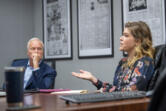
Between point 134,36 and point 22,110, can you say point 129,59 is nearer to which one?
point 134,36

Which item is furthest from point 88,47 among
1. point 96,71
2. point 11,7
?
point 11,7

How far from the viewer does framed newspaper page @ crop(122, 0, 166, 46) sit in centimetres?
294

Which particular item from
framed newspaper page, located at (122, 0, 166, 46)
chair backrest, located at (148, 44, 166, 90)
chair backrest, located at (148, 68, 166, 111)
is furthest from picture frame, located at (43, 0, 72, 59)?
chair backrest, located at (148, 68, 166, 111)

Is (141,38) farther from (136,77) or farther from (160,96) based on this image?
(160,96)

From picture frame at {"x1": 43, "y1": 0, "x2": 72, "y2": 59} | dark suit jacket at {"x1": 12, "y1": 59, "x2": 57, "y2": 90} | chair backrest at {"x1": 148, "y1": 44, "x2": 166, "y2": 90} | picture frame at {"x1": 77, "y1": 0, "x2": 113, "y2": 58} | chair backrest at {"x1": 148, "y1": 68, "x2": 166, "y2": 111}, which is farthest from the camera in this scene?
picture frame at {"x1": 43, "y1": 0, "x2": 72, "y2": 59}

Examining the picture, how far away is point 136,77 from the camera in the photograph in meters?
2.04

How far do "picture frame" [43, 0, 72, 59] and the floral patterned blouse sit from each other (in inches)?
75.8

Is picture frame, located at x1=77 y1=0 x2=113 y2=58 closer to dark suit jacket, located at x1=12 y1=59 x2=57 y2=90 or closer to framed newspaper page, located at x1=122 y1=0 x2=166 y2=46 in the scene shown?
framed newspaper page, located at x1=122 y1=0 x2=166 y2=46

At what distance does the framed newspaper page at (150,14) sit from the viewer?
2938 millimetres

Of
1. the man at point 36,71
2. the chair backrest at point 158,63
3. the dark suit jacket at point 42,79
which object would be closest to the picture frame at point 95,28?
the man at point 36,71

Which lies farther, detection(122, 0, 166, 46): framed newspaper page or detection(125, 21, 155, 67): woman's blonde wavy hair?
detection(122, 0, 166, 46): framed newspaper page

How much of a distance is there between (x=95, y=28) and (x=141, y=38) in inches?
55.3

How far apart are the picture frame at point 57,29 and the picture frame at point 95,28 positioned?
255 millimetres

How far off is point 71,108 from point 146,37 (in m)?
1.49
